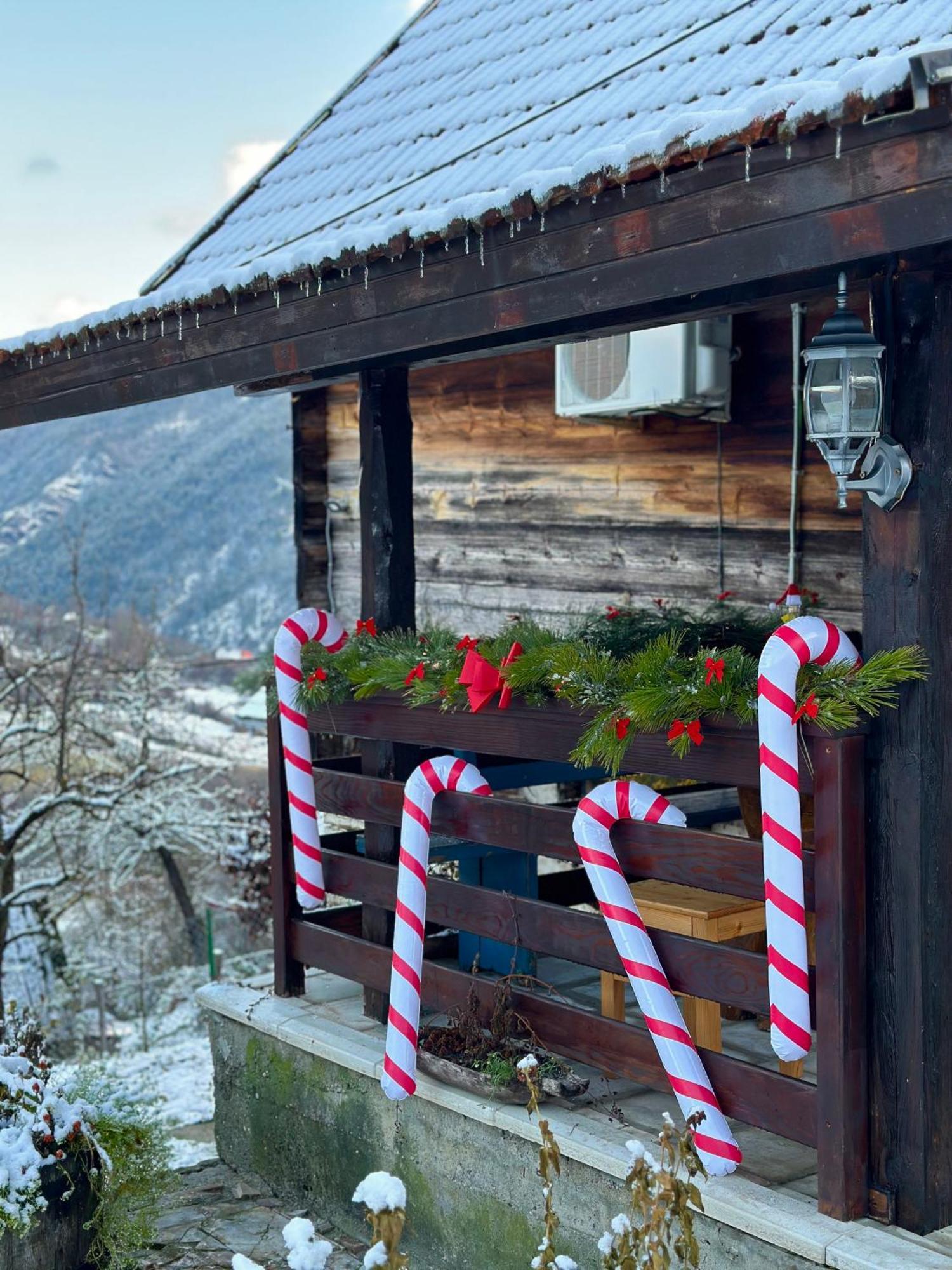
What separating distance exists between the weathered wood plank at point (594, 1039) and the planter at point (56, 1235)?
1.22 meters

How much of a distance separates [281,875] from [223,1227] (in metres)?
1.34

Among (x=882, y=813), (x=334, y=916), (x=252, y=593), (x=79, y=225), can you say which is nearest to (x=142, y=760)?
(x=334, y=916)

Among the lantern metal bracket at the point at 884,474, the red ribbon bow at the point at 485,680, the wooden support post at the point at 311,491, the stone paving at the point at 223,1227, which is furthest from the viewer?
the wooden support post at the point at 311,491

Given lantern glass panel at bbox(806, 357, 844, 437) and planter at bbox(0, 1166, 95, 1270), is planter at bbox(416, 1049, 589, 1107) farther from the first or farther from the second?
lantern glass panel at bbox(806, 357, 844, 437)

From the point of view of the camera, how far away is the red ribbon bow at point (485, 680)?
4430 millimetres

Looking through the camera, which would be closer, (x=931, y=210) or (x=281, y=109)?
(x=931, y=210)

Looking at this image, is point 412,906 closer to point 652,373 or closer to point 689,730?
point 689,730

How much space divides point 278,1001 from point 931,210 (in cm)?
415

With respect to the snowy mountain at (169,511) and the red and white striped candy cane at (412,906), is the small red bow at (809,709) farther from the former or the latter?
the snowy mountain at (169,511)

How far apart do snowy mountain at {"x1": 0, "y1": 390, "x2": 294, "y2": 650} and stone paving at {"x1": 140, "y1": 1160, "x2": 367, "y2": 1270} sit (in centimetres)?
3909

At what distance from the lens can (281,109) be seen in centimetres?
6353

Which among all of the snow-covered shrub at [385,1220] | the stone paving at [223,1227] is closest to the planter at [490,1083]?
the stone paving at [223,1227]

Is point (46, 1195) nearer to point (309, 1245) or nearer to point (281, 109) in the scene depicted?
point (309, 1245)

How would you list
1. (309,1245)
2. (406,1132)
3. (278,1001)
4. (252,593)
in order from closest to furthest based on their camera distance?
(309,1245), (406,1132), (278,1001), (252,593)
